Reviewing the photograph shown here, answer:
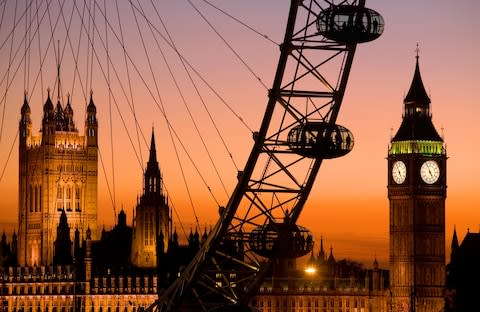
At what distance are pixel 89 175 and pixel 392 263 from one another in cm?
4325

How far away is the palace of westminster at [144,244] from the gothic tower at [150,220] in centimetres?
9

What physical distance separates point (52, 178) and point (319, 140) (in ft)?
422

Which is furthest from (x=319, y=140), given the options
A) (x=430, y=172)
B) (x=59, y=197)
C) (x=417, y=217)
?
(x=59, y=197)

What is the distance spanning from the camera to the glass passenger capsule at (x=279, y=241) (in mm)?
63375

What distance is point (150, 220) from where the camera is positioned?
17338cm

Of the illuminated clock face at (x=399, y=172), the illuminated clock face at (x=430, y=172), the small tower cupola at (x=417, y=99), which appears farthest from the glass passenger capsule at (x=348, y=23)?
the small tower cupola at (x=417, y=99)

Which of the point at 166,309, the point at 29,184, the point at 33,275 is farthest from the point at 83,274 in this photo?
the point at 166,309

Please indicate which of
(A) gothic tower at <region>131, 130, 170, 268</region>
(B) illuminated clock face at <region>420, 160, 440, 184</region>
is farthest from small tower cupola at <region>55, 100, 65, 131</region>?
(B) illuminated clock face at <region>420, 160, 440, 184</region>

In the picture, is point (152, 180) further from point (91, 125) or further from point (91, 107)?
point (91, 107)

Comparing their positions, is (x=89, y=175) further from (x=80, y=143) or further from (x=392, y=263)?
(x=392, y=263)

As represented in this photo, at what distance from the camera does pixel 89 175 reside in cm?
19062

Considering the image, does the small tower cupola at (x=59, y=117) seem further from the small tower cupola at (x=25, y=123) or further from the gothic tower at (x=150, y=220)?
the gothic tower at (x=150, y=220)

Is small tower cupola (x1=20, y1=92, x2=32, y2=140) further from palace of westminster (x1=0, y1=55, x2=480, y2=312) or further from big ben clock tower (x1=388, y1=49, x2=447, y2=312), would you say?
big ben clock tower (x1=388, y1=49, x2=447, y2=312)

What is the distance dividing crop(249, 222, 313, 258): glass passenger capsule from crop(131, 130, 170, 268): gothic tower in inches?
4260
